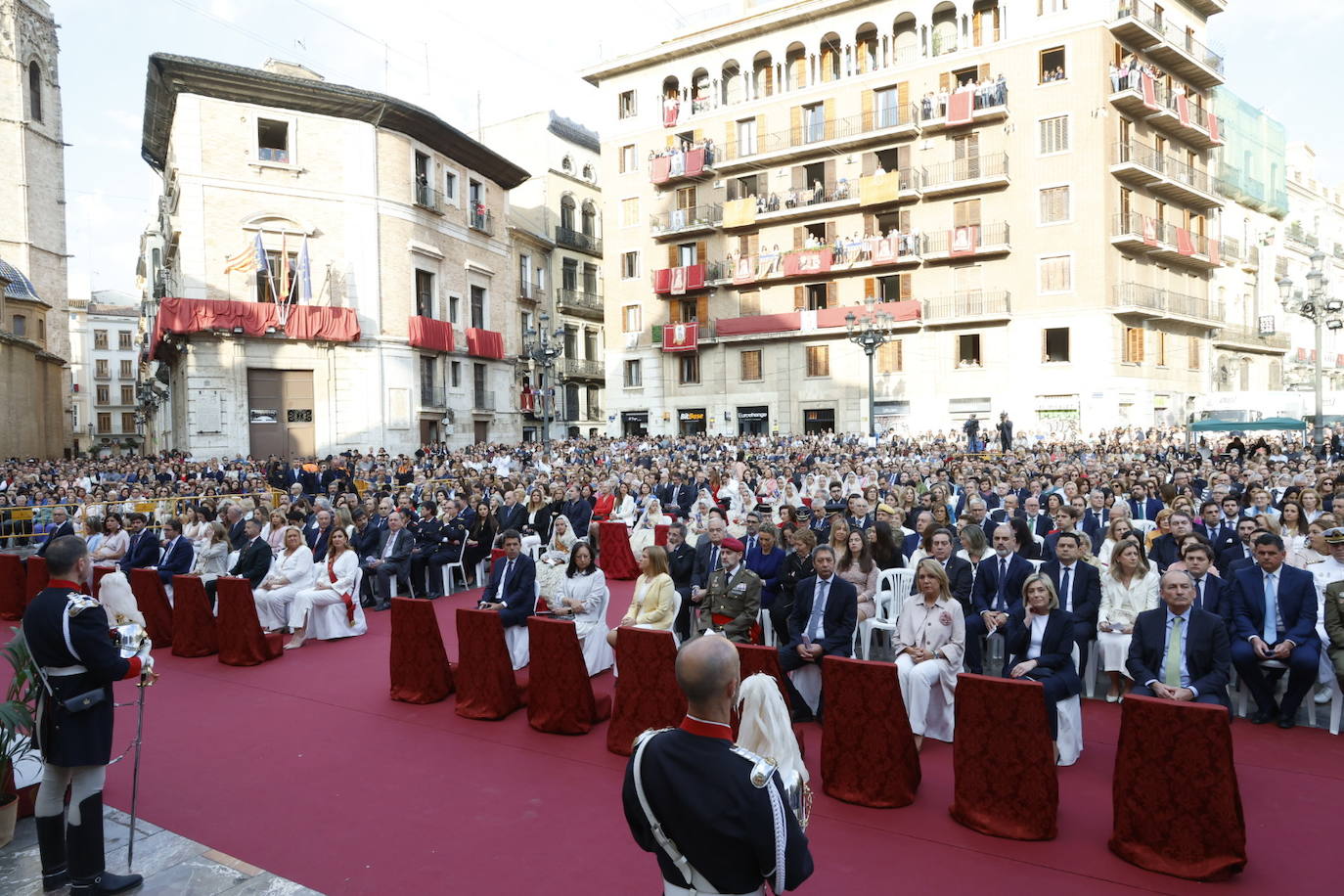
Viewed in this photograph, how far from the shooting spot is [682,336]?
3850 cm

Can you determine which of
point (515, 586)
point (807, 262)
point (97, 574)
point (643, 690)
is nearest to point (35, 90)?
point (807, 262)

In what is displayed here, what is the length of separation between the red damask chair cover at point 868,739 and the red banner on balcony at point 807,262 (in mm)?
31510

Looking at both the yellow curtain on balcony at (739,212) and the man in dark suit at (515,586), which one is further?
the yellow curtain on balcony at (739,212)

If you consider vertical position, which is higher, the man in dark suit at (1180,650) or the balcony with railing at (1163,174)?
the balcony with railing at (1163,174)

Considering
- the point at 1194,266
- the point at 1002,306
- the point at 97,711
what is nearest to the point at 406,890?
the point at 97,711

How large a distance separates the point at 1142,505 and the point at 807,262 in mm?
25394

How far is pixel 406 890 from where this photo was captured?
4.17m

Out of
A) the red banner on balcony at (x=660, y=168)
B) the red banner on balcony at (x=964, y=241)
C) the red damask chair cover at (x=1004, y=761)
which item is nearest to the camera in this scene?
the red damask chair cover at (x=1004, y=761)

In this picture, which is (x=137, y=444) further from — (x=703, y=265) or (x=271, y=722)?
(x=271, y=722)

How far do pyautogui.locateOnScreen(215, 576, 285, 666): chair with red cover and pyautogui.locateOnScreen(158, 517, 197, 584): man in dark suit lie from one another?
98.5 inches

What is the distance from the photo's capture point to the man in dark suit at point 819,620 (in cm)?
639

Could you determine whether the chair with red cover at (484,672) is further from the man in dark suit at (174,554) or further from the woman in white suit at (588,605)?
the man in dark suit at (174,554)

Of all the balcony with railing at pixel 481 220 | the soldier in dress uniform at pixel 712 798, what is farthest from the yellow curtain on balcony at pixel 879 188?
the soldier in dress uniform at pixel 712 798

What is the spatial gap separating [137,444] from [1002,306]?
222 feet
